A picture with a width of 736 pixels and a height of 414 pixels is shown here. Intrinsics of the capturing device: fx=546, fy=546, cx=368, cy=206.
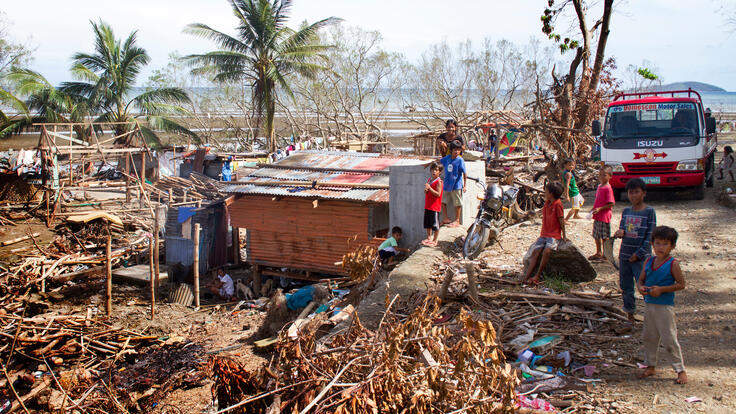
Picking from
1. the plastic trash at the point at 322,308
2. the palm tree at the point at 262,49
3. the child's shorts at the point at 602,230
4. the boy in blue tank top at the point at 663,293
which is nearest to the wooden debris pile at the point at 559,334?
the boy in blue tank top at the point at 663,293

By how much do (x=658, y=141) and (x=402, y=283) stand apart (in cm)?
771

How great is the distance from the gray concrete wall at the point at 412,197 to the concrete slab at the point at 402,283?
69.6 inches

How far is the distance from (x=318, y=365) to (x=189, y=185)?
677 inches

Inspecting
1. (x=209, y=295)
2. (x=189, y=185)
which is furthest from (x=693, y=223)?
(x=189, y=185)

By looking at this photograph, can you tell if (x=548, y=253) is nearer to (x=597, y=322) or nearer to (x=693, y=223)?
(x=597, y=322)

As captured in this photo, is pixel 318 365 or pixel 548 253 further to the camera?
pixel 548 253

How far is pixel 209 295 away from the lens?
47.7 ft

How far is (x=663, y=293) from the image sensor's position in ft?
14.4

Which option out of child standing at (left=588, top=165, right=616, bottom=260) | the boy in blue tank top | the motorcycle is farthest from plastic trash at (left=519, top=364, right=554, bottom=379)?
the motorcycle

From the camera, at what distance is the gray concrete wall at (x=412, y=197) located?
10.5 m

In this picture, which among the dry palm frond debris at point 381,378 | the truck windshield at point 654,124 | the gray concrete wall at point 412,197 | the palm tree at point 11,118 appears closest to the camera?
the dry palm frond debris at point 381,378

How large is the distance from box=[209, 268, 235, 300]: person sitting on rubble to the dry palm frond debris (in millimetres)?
10183

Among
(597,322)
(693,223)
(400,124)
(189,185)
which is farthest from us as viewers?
(400,124)

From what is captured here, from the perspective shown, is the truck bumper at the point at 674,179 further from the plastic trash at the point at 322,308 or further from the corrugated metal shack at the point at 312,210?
the plastic trash at the point at 322,308
